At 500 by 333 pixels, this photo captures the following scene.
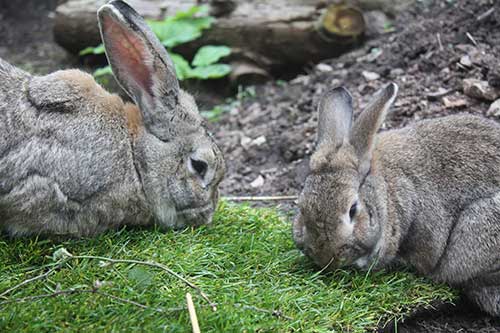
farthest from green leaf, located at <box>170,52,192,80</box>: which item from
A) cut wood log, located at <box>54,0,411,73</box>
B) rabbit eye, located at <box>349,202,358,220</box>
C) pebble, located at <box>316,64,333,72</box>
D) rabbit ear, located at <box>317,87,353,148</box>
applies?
rabbit eye, located at <box>349,202,358,220</box>

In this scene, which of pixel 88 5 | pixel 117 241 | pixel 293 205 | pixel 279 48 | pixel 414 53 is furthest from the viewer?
pixel 88 5

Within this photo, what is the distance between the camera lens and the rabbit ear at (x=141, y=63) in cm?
477

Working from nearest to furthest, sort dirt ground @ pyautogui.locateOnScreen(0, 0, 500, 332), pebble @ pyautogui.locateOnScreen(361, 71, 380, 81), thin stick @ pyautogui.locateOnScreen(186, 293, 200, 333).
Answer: thin stick @ pyautogui.locateOnScreen(186, 293, 200, 333), dirt ground @ pyautogui.locateOnScreen(0, 0, 500, 332), pebble @ pyautogui.locateOnScreen(361, 71, 380, 81)

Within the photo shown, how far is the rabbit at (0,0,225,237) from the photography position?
A: 465 cm

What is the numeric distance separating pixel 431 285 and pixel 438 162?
90cm

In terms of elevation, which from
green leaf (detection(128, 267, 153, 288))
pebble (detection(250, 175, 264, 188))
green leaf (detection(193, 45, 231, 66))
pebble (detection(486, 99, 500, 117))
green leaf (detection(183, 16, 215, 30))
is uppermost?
pebble (detection(486, 99, 500, 117))

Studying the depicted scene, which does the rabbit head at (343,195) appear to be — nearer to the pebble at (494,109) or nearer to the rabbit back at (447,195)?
the rabbit back at (447,195)

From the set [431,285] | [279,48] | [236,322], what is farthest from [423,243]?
[279,48]

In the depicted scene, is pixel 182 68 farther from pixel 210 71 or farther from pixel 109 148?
pixel 109 148

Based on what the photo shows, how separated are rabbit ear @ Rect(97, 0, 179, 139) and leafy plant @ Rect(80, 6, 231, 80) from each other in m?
3.44

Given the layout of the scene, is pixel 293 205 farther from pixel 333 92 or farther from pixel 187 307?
pixel 187 307

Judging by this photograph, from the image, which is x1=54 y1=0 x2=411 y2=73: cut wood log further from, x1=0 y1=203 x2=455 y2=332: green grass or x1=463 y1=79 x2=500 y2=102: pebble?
x1=0 y1=203 x2=455 y2=332: green grass

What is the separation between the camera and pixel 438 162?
16.5 feet

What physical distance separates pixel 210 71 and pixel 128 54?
12.3ft
